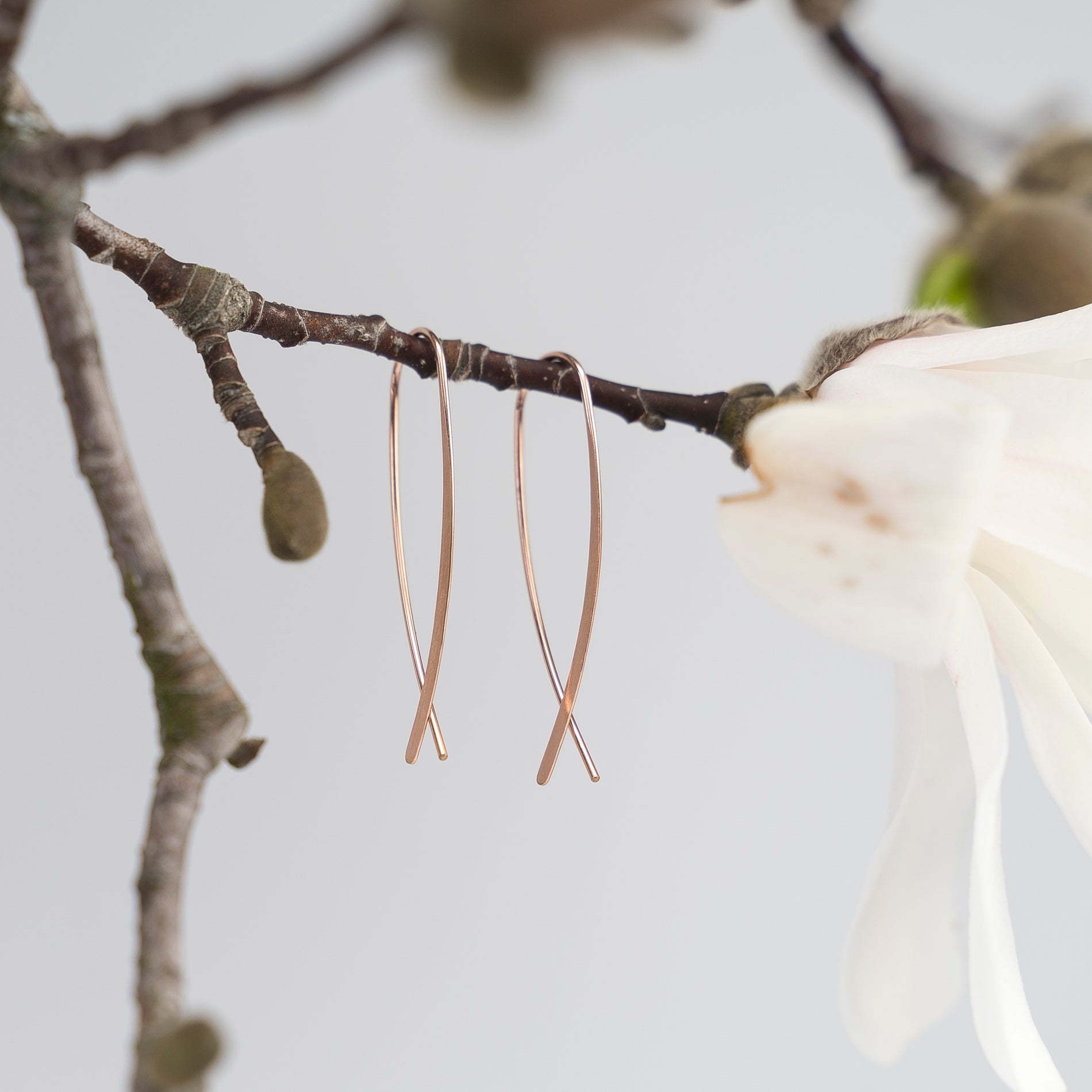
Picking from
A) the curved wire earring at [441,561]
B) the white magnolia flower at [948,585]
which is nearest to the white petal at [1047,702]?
the white magnolia flower at [948,585]

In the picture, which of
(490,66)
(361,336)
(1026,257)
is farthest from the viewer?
(1026,257)

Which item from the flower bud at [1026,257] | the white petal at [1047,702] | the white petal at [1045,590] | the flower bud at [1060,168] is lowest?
the white petal at [1047,702]

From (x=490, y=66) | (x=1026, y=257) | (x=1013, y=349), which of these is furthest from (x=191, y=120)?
(x=1026, y=257)

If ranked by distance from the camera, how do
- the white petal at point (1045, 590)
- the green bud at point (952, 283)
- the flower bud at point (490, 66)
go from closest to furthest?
the flower bud at point (490, 66) < the white petal at point (1045, 590) < the green bud at point (952, 283)

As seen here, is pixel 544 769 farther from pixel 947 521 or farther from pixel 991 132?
pixel 991 132

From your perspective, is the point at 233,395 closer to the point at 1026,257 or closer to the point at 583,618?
the point at 583,618

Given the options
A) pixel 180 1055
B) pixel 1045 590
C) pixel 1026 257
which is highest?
pixel 1026 257

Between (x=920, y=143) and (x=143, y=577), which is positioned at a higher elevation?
(x=920, y=143)

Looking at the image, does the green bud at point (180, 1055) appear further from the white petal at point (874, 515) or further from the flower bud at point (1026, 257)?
the flower bud at point (1026, 257)
